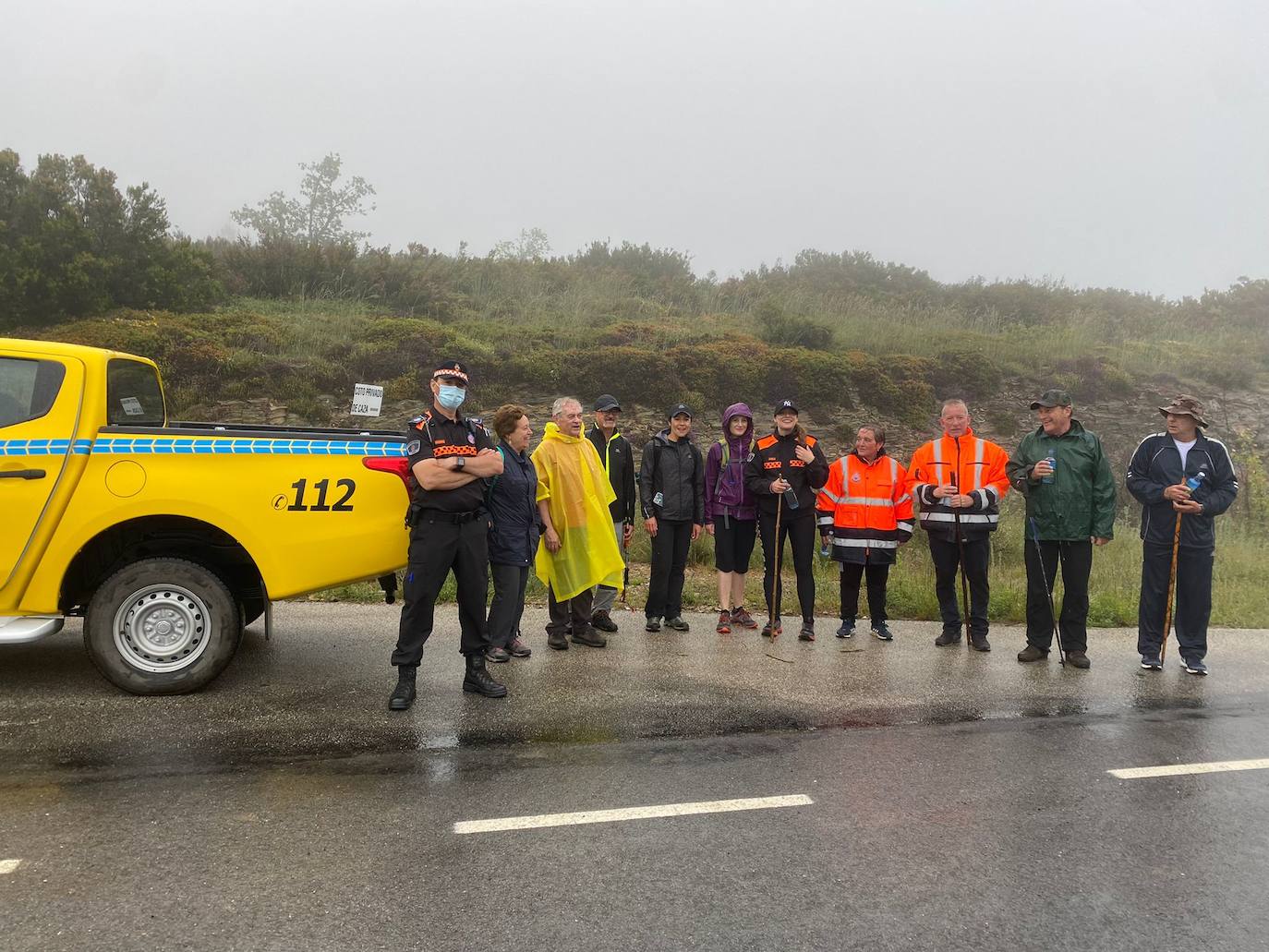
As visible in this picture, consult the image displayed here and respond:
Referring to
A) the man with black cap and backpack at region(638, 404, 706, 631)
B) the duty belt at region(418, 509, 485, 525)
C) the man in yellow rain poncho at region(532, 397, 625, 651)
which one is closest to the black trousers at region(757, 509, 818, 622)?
the man with black cap and backpack at region(638, 404, 706, 631)

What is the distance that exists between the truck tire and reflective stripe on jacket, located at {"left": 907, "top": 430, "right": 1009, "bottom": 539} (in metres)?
5.46

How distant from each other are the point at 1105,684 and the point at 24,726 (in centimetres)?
682

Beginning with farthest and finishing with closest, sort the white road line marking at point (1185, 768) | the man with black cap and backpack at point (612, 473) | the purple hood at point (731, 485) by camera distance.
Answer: the purple hood at point (731, 485) → the man with black cap and backpack at point (612, 473) → the white road line marking at point (1185, 768)

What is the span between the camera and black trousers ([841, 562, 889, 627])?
7.48 m

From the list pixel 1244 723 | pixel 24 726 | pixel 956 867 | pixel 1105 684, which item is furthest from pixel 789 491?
pixel 24 726

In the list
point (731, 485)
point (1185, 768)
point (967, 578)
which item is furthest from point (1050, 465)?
point (1185, 768)

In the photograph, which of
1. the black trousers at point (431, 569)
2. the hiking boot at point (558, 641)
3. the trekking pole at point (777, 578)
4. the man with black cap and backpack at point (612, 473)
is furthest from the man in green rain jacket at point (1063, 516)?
the black trousers at point (431, 569)

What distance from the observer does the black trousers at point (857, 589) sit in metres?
7.48

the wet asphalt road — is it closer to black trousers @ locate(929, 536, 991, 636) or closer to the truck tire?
the truck tire

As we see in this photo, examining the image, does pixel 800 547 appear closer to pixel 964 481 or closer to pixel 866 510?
pixel 866 510

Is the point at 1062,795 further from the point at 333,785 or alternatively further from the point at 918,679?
the point at 333,785

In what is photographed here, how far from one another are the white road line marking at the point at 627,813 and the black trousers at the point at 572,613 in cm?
306

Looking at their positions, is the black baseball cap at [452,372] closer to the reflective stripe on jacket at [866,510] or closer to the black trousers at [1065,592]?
the reflective stripe on jacket at [866,510]

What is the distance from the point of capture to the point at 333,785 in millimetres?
3916
